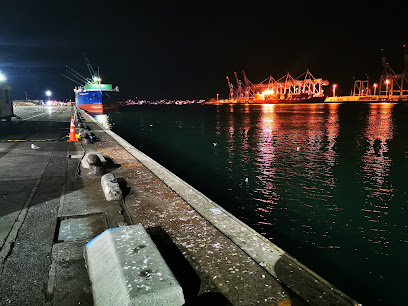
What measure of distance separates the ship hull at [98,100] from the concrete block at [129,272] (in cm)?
7052

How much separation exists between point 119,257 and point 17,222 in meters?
2.59

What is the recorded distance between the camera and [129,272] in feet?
8.74

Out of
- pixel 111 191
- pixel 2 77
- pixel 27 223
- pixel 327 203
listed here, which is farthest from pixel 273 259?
pixel 2 77

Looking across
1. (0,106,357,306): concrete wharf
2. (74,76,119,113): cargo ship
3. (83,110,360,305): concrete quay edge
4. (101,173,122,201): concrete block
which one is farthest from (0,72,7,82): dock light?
(74,76,119,113): cargo ship

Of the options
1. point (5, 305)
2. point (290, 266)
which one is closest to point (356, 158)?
point (290, 266)

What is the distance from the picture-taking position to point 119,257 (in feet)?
9.55

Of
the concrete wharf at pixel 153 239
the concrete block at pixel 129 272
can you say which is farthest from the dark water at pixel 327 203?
the concrete block at pixel 129 272

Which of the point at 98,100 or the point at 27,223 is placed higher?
the point at 98,100

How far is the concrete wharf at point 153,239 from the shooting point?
288cm

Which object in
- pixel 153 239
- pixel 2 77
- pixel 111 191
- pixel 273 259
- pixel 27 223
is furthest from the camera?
pixel 2 77

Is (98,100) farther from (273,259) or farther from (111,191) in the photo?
(273,259)

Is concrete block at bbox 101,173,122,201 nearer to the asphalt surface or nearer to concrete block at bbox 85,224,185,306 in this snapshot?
the asphalt surface

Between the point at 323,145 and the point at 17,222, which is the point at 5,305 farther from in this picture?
the point at 323,145

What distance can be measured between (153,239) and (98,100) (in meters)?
70.7
